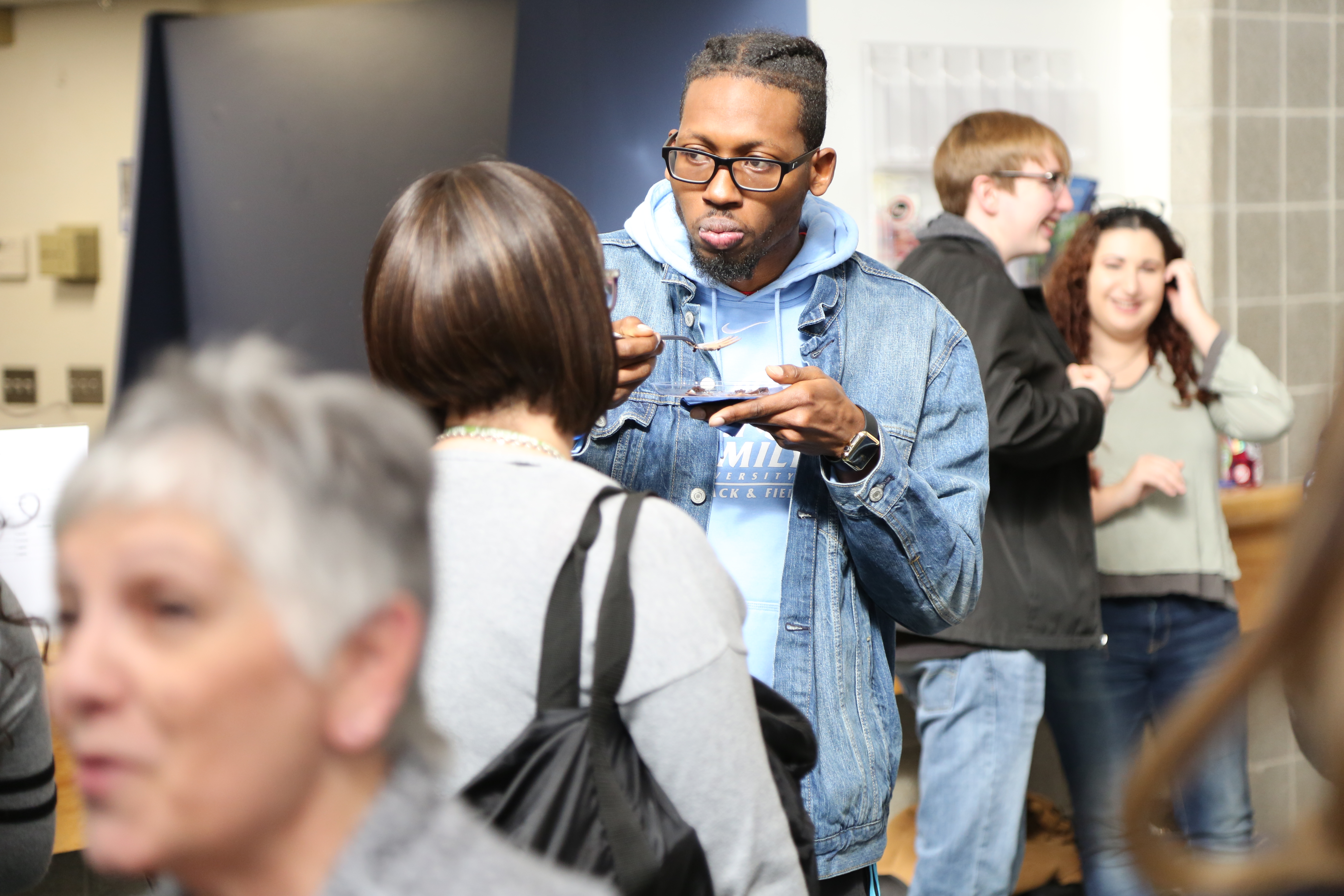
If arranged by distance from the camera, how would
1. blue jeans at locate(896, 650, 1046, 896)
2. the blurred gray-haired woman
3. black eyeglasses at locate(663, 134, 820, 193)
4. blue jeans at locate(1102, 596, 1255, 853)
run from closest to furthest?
the blurred gray-haired woman → black eyeglasses at locate(663, 134, 820, 193) → blue jeans at locate(896, 650, 1046, 896) → blue jeans at locate(1102, 596, 1255, 853)

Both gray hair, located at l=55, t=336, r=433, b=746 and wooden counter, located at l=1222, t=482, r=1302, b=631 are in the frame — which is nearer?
gray hair, located at l=55, t=336, r=433, b=746

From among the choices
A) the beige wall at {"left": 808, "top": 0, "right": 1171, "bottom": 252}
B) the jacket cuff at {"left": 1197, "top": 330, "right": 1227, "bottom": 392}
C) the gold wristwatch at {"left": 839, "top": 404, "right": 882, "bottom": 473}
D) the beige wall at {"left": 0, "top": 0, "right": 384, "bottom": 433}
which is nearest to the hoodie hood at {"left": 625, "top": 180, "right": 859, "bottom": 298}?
the gold wristwatch at {"left": 839, "top": 404, "right": 882, "bottom": 473}

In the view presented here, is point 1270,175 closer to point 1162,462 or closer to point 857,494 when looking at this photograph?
point 1162,462

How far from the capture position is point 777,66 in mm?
1714

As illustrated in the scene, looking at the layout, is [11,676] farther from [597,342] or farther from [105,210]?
[105,210]

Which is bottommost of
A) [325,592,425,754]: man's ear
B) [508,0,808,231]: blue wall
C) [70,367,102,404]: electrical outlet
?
[325,592,425,754]: man's ear

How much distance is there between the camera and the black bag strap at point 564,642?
0.94m

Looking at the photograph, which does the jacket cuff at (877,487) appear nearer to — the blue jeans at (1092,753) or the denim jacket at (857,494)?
the denim jacket at (857,494)

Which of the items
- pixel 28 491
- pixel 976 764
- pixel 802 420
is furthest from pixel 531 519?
pixel 976 764

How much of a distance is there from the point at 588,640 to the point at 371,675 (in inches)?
14.0

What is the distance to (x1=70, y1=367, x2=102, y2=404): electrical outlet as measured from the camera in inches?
179

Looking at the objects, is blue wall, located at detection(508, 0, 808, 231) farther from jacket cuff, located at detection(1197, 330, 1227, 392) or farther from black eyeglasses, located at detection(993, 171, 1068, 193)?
jacket cuff, located at detection(1197, 330, 1227, 392)

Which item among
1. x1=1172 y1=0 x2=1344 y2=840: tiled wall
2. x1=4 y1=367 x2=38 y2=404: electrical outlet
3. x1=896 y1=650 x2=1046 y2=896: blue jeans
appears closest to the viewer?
x1=896 y1=650 x2=1046 y2=896: blue jeans

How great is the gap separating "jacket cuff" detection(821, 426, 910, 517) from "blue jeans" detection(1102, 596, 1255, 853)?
151cm
